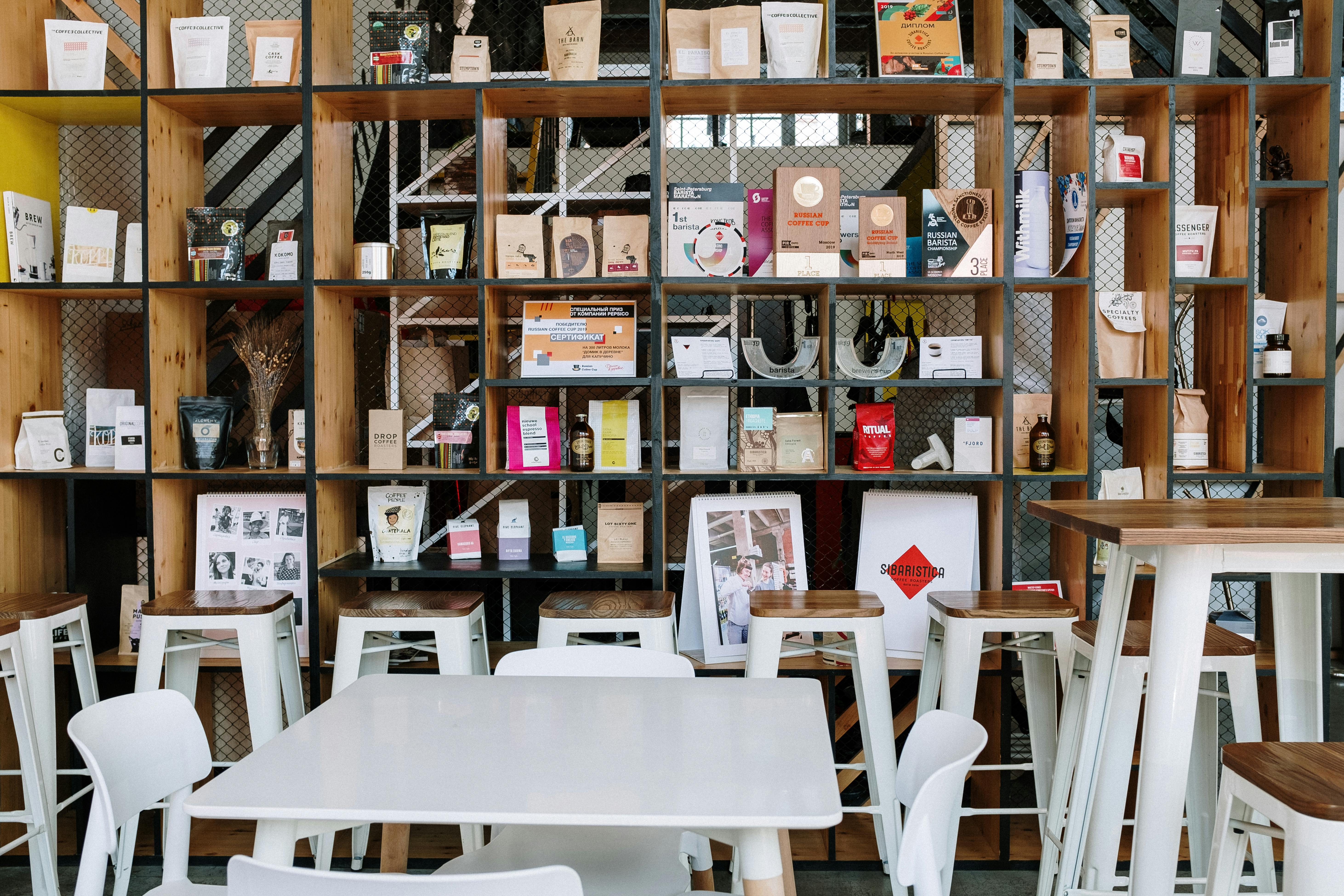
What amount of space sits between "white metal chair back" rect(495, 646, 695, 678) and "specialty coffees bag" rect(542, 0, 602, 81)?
6.78 ft

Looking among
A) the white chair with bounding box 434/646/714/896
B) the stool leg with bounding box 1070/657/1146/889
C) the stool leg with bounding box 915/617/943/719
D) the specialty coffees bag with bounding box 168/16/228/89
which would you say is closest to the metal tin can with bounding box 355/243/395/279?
the specialty coffees bag with bounding box 168/16/228/89

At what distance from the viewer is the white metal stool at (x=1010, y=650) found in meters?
2.96

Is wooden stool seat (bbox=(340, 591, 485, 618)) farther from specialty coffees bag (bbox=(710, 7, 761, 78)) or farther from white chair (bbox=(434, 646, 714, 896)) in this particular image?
specialty coffees bag (bbox=(710, 7, 761, 78))

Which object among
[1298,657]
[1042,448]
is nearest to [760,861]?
[1298,657]

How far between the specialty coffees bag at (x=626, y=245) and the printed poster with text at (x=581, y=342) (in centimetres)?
13

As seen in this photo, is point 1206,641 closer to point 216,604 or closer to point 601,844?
point 601,844

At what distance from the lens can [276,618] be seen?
314 cm

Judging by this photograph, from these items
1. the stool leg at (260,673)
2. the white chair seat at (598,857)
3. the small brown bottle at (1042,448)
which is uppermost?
the small brown bottle at (1042,448)

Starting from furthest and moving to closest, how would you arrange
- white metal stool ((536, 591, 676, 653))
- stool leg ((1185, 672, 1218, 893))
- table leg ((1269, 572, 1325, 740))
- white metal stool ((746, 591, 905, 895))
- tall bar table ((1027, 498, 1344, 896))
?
1. white metal stool ((536, 591, 676, 653))
2. white metal stool ((746, 591, 905, 895))
3. stool leg ((1185, 672, 1218, 893))
4. table leg ((1269, 572, 1325, 740))
5. tall bar table ((1027, 498, 1344, 896))

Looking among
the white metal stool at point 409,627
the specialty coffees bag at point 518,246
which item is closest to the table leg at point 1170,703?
the white metal stool at point 409,627

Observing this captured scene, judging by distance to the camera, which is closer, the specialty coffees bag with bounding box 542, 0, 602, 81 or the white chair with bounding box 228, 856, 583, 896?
the white chair with bounding box 228, 856, 583, 896

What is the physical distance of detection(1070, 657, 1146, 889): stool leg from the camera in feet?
7.45

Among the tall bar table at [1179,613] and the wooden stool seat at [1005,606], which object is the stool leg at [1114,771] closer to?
the tall bar table at [1179,613]

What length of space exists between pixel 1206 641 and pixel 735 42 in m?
2.39
